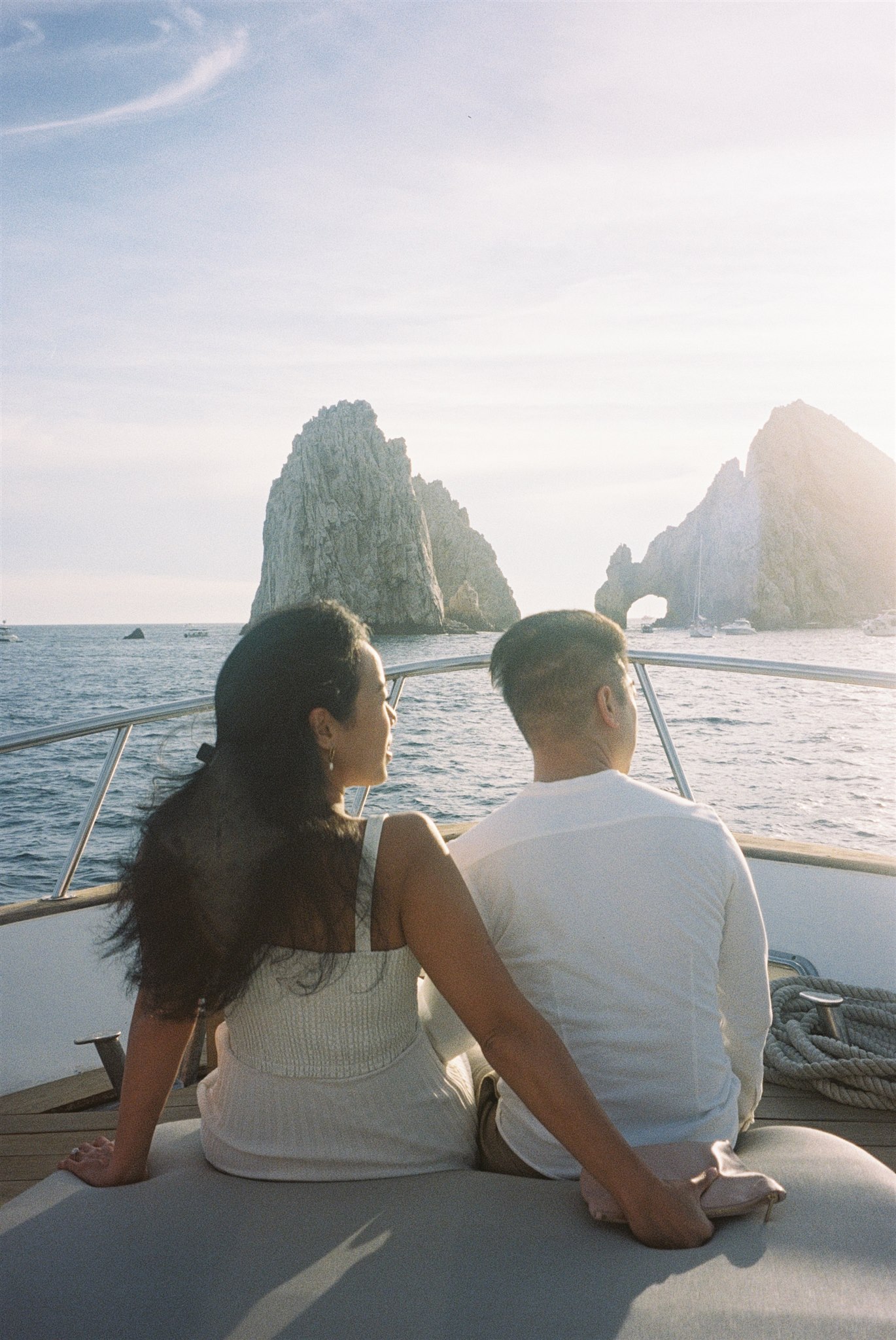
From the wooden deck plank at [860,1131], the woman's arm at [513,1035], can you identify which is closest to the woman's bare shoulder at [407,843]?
the woman's arm at [513,1035]

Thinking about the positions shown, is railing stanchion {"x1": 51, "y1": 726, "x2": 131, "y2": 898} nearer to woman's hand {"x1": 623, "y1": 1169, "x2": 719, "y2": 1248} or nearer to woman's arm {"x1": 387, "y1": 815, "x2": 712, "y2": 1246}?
woman's arm {"x1": 387, "y1": 815, "x2": 712, "y2": 1246}

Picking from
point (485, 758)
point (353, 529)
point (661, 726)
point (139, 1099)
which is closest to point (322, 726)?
point (139, 1099)

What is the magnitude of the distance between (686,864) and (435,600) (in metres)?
62.5

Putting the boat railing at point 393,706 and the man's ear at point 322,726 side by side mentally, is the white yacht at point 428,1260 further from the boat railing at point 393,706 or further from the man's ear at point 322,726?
the boat railing at point 393,706

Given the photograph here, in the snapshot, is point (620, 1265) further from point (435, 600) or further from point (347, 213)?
point (435, 600)

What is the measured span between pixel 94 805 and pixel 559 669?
5.50 feet

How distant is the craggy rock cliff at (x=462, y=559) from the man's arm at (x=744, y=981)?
7313 cm

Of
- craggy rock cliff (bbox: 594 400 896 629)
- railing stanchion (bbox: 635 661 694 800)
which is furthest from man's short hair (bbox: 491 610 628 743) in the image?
craggy rock cliff (bbox: 594 400 896 629)

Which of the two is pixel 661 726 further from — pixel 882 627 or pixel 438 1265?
pixel 882 627

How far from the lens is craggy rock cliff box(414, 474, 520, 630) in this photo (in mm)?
76000

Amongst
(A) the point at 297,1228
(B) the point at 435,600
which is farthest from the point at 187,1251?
(B) the point at 435,600

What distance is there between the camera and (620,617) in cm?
8506

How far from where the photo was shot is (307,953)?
43.3 inches

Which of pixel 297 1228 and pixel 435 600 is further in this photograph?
pixel 435 600
